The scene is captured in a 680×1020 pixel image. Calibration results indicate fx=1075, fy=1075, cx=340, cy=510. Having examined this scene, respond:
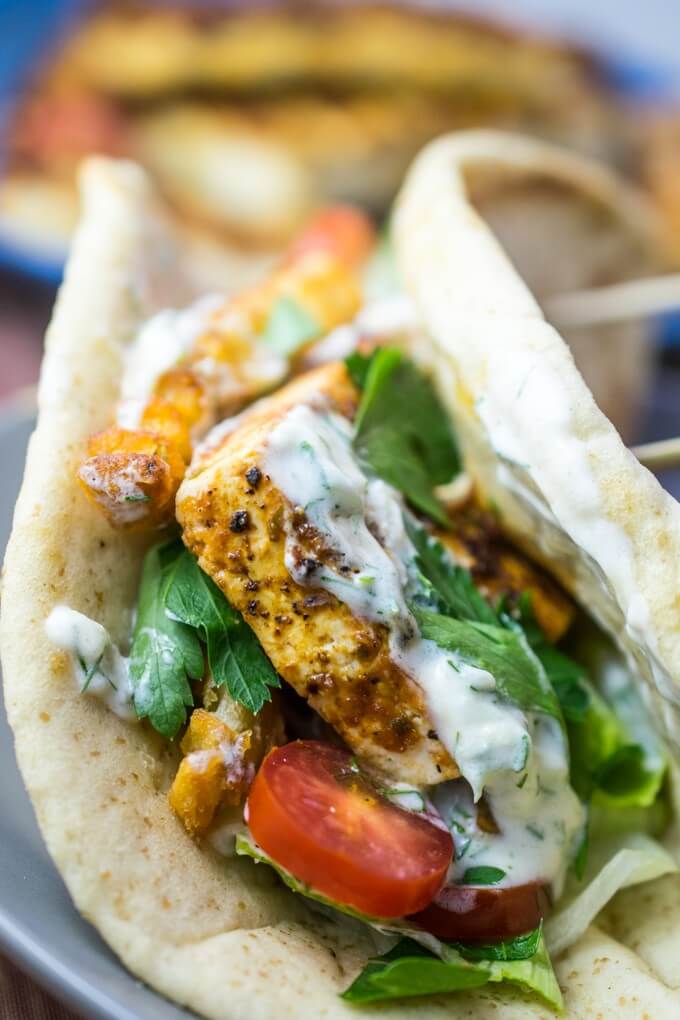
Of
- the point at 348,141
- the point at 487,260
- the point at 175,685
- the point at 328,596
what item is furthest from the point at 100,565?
the point at 348,141

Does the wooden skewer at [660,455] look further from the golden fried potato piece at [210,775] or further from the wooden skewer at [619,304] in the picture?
the golden fried potato piece at [210,775]

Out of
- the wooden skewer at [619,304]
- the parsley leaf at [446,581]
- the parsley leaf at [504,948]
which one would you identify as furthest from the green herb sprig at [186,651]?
the wooden skewer at [619,304]

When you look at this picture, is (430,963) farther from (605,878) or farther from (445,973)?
(605,878)

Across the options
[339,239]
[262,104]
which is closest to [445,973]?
[339,239]

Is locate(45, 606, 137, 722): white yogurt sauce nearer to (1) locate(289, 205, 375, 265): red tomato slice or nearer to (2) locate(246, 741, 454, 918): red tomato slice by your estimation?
(2) locate(246, 741, 454, 918): red tomato slice

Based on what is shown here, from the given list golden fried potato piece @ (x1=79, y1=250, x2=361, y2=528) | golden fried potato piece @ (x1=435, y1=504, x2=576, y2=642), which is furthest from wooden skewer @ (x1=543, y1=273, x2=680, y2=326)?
golden fried potato piece @ (x1=435, y1=504, x2=576, y2=642)
